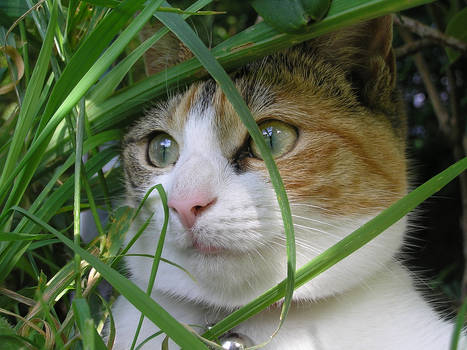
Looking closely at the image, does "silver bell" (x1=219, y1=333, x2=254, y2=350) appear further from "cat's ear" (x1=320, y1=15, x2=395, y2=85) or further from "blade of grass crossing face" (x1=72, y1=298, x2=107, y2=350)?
"cat's ear" (x1=320, y1=15, x2=395, y2=85)

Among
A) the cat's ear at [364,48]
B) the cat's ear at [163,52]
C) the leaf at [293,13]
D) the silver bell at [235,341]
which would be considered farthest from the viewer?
the cat's ear at [163,52]

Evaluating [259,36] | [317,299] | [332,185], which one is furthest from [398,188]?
[259,36]

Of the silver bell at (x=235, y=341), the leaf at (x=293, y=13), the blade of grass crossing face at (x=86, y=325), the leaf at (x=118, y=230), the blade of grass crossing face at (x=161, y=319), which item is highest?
the leaf at (x=293, y=13)

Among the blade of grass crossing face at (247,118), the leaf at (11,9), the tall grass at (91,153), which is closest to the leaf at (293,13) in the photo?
the tall grass at (91,153)

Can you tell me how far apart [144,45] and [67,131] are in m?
0.37

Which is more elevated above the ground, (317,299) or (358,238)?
(358,238)

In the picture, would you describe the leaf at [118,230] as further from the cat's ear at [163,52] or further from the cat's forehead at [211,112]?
the cat's ear at [163,52]

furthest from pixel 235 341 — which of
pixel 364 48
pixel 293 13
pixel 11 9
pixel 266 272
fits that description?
pixel 11 9

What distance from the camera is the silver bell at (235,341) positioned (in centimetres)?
113

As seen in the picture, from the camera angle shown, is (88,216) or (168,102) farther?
(88,216)

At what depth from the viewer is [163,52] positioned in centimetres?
160

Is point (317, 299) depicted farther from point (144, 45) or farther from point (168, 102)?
point (144, 45)

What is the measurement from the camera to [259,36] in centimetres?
115

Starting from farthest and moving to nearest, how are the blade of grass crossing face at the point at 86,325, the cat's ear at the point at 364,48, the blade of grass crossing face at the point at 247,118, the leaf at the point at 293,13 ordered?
the cat's ear at the point at 364,48
the leaf at the point at 293,13
the blade of grass crossing face at the point at 247,118
the blade of grass crossing face at the point at 86,325
